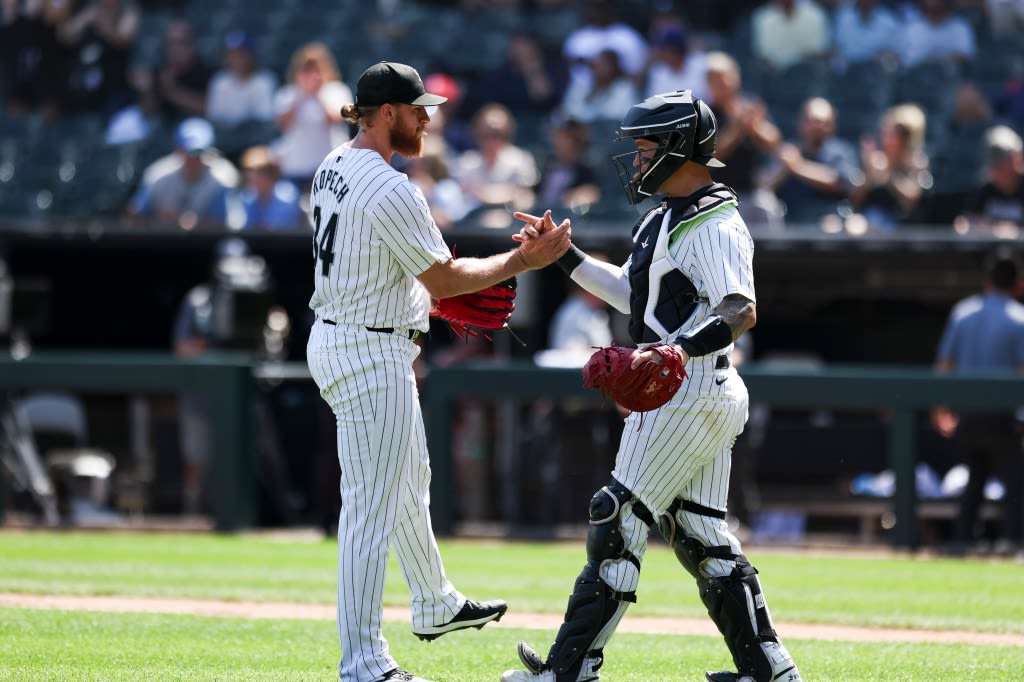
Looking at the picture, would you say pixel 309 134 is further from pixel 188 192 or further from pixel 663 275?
pixel 663 275

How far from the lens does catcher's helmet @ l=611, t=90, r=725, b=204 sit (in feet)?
15.9

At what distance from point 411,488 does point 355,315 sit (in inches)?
23.0

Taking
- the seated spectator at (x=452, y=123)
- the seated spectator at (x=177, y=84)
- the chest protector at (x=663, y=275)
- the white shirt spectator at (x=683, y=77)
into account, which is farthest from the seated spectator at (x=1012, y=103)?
A: the chest protector at (x=663, y=275)

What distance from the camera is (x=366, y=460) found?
479 centimetres

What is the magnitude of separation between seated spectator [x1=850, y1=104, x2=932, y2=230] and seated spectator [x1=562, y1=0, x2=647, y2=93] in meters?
2.38

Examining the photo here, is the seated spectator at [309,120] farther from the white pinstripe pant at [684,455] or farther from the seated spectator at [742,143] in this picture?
the white pinstripe pant at [684,455]

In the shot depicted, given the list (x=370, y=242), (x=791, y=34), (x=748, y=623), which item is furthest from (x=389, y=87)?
(x=791, y=34)

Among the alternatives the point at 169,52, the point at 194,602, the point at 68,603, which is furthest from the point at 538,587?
the point at 169,52

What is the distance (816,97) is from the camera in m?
12.9

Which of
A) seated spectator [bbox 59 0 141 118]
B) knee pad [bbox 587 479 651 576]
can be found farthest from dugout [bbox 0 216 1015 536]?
knee pad [bbox 587 479 651 576]

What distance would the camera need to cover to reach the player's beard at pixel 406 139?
4.91 meters

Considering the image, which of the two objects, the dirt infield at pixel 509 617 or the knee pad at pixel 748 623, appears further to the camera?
the dirt infield at pixel 509 617

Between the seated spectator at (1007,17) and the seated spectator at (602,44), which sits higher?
the seated spectator at (1007,17)

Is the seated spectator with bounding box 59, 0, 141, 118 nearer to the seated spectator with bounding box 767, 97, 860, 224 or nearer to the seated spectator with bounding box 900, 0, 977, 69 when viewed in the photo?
the seated spectator with bounding box 767, 97, 860, 224
